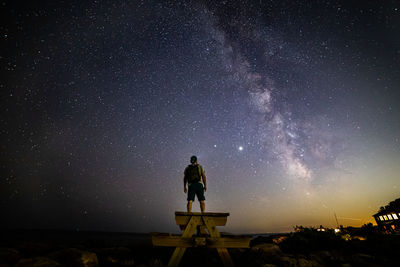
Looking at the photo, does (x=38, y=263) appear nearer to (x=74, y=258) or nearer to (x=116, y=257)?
(x=74, y=258)

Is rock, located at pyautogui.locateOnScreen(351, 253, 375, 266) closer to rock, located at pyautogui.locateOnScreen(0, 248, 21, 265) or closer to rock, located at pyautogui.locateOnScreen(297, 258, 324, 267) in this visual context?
rock, located at pyautogui.locateOnScreen(297, 258, 324, 267)

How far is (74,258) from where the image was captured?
473cm

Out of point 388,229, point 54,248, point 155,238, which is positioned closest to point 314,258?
point 155,238

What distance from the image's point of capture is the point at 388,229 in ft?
61.6

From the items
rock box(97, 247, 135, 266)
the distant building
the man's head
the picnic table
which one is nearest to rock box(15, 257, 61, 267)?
rock box(97, 247, 135, 266)

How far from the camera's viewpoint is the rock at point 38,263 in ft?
13.3

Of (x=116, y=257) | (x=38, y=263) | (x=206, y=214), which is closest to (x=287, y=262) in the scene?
(x=206, y=214)

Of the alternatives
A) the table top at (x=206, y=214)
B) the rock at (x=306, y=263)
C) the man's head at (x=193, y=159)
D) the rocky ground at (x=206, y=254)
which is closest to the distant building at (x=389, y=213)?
the rocky ground at (x=206, y=254)

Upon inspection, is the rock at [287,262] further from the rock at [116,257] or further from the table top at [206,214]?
the rock at [116,257]

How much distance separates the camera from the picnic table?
4133mm

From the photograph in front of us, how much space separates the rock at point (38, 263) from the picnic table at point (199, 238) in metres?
2.52

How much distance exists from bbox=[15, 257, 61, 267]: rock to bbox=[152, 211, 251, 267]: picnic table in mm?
2517

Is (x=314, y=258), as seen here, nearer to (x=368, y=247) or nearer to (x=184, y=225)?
(x=368, y=247)

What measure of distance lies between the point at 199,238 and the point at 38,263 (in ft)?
12.4
